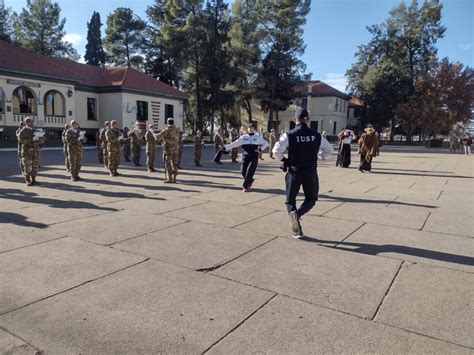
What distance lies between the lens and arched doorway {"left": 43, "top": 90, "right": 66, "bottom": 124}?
1121 inches

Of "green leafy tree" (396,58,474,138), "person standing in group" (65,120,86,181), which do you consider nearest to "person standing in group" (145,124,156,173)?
"person standing in group" (65,120,86,181)

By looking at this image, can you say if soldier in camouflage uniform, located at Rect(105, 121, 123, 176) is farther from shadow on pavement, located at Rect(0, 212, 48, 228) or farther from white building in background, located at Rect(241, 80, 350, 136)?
white building in background, located at Rect(241, 80, 350, 136)

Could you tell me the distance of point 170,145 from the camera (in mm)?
11008

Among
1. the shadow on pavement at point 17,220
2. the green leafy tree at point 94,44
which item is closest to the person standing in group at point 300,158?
the shadow on pavement at point 17,220

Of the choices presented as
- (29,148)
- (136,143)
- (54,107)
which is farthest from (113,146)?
(54,107)

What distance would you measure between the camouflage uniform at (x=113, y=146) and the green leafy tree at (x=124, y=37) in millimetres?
43433

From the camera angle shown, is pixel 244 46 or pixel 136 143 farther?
pixel 244 46

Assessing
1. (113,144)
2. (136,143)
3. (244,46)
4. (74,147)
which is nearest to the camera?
(74,147)

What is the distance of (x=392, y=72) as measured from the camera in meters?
49.2

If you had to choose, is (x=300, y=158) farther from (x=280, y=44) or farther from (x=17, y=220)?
(x=280, y=44)

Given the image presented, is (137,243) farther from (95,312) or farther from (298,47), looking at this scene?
(298,47)

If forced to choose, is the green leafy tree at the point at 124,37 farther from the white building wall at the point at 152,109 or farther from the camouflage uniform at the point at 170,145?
the camouflage uniform at the point at 170,145

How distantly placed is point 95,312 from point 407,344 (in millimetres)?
2600

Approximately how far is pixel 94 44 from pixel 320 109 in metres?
33.2
